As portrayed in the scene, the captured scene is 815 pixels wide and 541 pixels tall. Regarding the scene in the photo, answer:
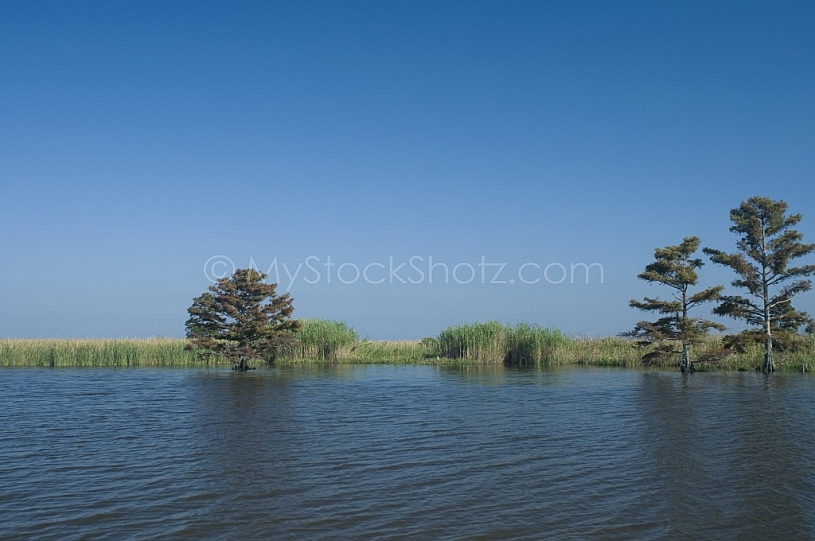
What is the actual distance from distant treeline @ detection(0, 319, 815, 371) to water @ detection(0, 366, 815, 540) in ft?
51.9

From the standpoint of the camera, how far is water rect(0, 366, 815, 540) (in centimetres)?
712

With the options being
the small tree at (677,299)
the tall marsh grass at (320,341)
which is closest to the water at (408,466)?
the small tree at (677,299)

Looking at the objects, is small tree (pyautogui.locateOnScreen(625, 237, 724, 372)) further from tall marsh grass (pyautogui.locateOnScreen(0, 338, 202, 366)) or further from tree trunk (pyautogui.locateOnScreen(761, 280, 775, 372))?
tall marsh grass (pyautogui.locateOnScreen(0, 338, 202, 366))

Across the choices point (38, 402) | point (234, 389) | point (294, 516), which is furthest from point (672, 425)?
point (38, 402)

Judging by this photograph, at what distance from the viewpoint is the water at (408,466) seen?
23.4ft

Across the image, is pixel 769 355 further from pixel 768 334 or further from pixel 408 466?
pixel 408 466

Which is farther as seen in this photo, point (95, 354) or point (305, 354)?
point (305, 354)

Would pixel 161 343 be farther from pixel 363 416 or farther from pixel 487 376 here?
pixel 363 416

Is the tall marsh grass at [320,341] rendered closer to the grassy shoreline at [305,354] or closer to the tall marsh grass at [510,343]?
the grassy shoreline at [305,354]

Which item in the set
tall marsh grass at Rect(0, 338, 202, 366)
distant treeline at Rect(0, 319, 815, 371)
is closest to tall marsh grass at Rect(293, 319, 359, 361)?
distant treeline at Rect(0, 319, 815, 371)

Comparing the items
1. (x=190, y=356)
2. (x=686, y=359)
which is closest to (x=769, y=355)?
(x=686, y=359)

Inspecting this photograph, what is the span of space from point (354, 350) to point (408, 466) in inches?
1133

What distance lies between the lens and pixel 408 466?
32.3 feet

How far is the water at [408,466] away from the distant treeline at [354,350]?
15.8 m
